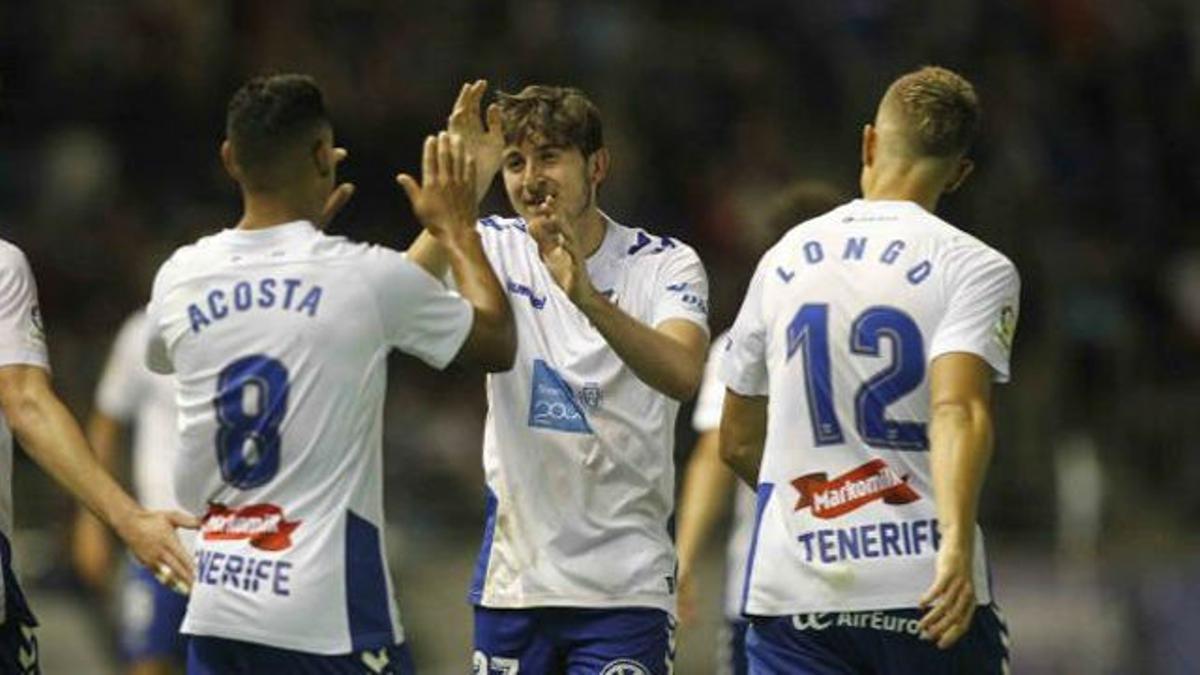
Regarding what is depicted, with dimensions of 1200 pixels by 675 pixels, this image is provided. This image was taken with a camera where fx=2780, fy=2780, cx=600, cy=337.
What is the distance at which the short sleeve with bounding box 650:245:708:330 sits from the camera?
340 inches

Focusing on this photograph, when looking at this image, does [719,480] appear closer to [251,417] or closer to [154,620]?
[154,620]

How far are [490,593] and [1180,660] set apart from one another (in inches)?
274

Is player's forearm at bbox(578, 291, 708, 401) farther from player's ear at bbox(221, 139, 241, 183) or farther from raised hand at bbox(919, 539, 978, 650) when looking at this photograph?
raised hand at bbox(919, 539, 978, 650)

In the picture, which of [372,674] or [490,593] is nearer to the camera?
[372,674]

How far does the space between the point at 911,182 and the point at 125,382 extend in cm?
510

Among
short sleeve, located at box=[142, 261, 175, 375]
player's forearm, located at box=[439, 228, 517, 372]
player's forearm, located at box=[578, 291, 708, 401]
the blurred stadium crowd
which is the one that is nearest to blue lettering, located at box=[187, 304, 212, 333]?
short sleeve, located at box=[142, 261, 175, 375]

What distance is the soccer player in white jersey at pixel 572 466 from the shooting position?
8.57 meters

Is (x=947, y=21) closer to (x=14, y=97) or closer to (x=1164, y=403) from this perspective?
(x=1164, y=403)

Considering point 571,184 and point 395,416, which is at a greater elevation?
point 571,184

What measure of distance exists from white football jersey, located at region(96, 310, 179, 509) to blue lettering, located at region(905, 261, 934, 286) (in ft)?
15.4

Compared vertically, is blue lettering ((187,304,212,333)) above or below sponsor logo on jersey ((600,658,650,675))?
above

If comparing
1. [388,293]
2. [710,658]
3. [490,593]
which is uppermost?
[388,293]

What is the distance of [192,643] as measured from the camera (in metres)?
7.55

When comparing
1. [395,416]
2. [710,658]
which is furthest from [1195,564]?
[395,416]
